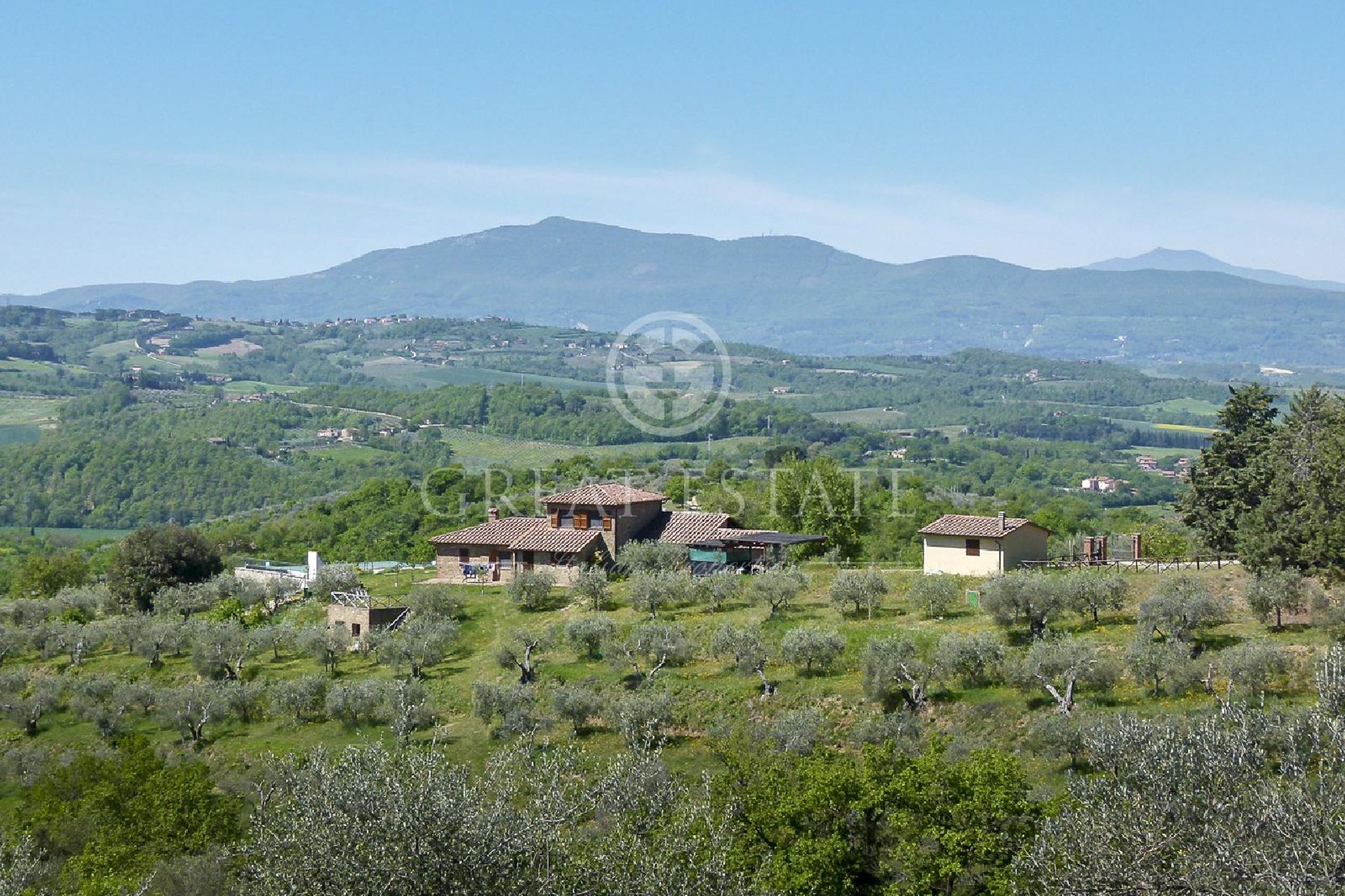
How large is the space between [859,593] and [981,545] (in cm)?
613

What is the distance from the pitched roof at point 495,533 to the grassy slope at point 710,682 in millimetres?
4531

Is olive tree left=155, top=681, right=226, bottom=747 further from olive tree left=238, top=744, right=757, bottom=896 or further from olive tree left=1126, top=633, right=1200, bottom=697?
olive tree left=1126, top=633, right=1200, bottom=697

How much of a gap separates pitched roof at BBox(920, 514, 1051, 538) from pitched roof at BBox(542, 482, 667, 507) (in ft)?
43.0

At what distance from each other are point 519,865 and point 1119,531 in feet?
239

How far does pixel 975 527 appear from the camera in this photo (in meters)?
50.7

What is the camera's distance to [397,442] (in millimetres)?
180875

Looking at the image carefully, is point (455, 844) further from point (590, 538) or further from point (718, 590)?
point (590, 538)

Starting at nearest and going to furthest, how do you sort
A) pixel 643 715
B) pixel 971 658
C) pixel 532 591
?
1. pixel 643 715
2. pixel 971 658
3. pixel 532 591

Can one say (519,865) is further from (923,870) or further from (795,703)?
(795,703)

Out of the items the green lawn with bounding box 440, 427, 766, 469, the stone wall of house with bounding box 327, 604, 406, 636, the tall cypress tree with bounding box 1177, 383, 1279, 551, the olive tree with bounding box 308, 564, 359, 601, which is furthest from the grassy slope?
the green lawn with bounding box 440, 427, 766, 469

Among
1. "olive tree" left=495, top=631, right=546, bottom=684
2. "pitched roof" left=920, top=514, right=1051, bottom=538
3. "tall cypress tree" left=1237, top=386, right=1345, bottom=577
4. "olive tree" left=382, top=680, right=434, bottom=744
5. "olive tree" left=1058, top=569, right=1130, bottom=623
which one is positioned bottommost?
"olive tree" left=382, top=680, right=434, bottom=744

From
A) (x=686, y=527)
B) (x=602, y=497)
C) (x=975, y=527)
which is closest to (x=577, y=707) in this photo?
(x=975, y=527)

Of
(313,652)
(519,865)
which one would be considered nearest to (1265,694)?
(519,865)

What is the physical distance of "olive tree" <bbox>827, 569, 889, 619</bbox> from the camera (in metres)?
46.8
